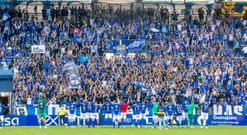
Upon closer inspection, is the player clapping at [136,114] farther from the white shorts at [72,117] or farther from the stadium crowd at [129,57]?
the white shorts at [72,117]

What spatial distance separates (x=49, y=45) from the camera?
5725cm

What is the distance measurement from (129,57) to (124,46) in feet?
8.24

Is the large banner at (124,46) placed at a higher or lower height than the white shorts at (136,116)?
higher

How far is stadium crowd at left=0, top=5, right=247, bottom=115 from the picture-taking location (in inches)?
2085

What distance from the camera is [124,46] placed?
5959cm

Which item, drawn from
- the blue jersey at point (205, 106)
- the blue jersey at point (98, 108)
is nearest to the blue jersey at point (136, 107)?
the blue jersey at point (98, 108)

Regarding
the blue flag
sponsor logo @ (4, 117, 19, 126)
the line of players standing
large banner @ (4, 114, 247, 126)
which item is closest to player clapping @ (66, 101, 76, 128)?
the line of players standing

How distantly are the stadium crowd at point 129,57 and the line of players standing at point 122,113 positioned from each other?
1.94 metres

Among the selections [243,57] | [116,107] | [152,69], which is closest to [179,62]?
[152,69]

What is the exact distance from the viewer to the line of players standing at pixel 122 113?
4672 cm

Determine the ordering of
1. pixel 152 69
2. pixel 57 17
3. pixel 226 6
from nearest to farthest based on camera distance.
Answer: pixel 152 69, pixel 57 17, pixel 226 6

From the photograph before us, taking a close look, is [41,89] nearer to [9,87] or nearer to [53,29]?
[9,87]

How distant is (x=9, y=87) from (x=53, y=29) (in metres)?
8.60

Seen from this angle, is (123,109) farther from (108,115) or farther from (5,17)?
(5,17)
